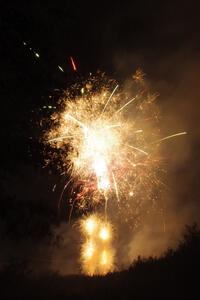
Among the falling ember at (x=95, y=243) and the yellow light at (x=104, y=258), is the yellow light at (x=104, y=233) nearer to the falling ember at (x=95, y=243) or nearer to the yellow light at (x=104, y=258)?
the falling ember at (x=95, y=243)

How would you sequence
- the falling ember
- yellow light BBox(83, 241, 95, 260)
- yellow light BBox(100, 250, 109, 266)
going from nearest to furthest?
yellow light BBox(100, 250, 109, 266) → the falling ember → yellow light BBox(83, 241, 95, 260)

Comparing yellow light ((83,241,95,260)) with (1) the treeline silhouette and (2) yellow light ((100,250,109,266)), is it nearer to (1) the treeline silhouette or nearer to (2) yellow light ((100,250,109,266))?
(2) yellow light ((100,250,109,266))

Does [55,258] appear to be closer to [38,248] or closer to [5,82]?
[38,248]

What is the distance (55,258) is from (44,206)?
20.7 m

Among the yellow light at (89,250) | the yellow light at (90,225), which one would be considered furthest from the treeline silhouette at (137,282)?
the yellow light at (89,250)

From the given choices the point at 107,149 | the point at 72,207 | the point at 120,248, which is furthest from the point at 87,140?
the point at 120,248

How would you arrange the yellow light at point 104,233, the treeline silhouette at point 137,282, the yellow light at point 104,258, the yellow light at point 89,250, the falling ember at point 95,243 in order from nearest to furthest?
the treeline silhouette at point 137,282 → the yellow light at point 104,258 → the falling ember at point 95,243 → the yellow light at point 89,250 → the yellow light at point 104,233

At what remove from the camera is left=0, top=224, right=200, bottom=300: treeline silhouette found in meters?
8.98

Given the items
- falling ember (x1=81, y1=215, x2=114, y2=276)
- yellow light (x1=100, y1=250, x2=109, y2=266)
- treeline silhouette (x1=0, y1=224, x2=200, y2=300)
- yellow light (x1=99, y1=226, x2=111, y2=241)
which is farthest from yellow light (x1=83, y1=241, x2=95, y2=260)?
treeline silhouette (x1=0, y1=224, x2=200, y2=300)

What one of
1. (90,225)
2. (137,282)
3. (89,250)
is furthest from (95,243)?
(137,282)

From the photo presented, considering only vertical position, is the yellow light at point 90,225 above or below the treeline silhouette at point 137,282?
above

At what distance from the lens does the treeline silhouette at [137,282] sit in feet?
29.5

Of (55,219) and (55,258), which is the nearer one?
(55,219)

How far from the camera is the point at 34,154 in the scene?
353 inches
